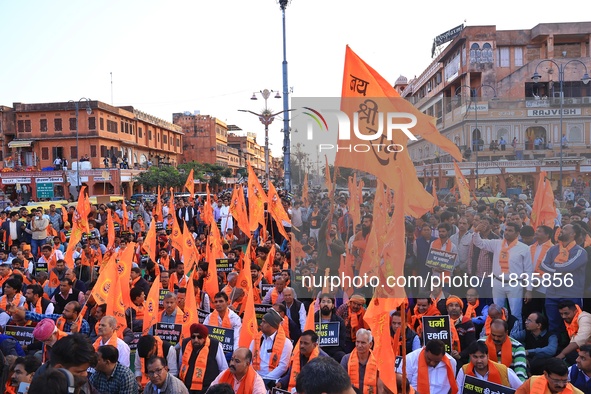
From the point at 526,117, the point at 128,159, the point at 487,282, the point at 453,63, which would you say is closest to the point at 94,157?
the point at 128,159

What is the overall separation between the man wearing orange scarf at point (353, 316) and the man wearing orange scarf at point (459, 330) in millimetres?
1104

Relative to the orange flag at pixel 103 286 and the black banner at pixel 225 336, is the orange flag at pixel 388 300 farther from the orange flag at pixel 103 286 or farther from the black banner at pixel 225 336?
the orange flag at pixel 103 286

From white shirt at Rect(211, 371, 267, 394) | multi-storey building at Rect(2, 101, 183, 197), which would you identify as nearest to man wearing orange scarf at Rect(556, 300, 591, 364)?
white shirt at Rect(211, 371, 267, 394)

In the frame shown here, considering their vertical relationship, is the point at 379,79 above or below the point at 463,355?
above

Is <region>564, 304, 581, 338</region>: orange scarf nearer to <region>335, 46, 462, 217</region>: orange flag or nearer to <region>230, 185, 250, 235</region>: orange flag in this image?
<region>335, 46, 462, 217</region>: orange flag

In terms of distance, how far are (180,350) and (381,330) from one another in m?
2.36

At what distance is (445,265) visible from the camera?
736cm

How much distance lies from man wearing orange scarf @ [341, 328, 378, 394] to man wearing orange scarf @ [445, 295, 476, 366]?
1083 mm

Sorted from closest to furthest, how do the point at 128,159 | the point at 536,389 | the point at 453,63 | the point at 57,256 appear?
1. the point at 536,389
2. the point at 57,256
3. the point at 453,63
4. the point at 128,159

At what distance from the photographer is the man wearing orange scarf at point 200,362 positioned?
5.64 m

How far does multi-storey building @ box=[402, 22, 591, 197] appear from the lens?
16922 millimetres

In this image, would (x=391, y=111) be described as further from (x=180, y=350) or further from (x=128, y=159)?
(x=128, y=159)

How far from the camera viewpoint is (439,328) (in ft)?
19.6

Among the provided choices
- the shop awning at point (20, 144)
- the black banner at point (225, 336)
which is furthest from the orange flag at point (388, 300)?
the shop awning at point (20, 144)
